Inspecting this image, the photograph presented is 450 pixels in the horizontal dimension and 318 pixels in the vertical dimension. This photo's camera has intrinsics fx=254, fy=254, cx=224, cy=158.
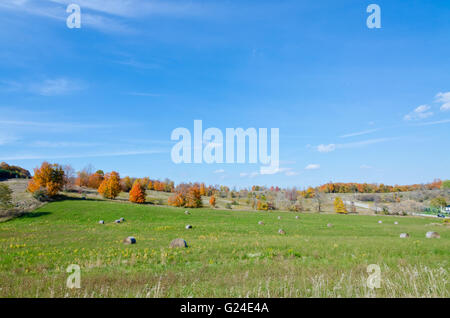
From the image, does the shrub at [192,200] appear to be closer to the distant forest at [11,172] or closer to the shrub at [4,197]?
the shrub at [4,197]

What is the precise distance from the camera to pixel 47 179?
240ft

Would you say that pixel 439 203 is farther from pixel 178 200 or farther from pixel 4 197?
pixel 4 197

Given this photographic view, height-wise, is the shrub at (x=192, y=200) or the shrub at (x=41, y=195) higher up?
the shrub at (x=41, y=195)

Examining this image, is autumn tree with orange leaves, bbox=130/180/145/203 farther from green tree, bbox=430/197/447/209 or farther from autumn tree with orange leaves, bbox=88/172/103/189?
green tree, bbox=430/197/447/209

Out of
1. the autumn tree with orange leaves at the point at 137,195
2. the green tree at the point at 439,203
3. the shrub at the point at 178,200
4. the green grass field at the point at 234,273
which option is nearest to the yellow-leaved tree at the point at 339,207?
the green tree at the point at 439,203

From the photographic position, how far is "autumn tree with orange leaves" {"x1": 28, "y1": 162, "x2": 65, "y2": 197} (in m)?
72.2

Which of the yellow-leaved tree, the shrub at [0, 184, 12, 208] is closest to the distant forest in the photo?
the shrub at [0, 184, 12, 208]

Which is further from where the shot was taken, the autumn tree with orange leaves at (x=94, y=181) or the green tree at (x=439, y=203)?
the autumn tree with orange leaves at (x=94, y=181)

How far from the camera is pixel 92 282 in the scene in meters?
8.95

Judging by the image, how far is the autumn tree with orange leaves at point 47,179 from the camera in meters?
72.2
